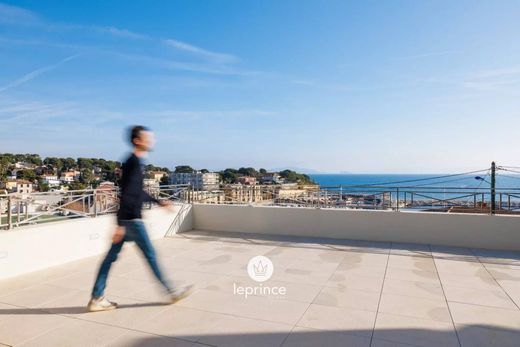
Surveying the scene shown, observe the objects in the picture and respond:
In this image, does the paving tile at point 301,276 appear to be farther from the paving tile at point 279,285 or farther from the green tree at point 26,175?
the green tree at point 26,175

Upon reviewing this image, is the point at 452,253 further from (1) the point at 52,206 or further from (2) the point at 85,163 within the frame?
(2) the point at 85,163

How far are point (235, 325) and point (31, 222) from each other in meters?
3.61

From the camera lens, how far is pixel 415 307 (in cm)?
296

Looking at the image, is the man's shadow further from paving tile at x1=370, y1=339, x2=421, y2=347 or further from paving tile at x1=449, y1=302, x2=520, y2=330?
paving tile at x1=449, y1=302, x2=520, y2=330

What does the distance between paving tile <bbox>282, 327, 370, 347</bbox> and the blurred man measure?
4.17 ft

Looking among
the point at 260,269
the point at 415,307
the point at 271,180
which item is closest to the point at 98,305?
the point at 260,269

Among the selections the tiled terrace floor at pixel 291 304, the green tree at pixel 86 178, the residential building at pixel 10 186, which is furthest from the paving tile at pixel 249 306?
the green tree at pixel 86 178

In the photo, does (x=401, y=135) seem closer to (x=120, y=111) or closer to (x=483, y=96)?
(x=483, y=96)

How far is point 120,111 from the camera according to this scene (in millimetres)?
12867

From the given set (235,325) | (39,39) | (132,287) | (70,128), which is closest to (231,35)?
(39,39)

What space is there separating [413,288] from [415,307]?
0.60 m

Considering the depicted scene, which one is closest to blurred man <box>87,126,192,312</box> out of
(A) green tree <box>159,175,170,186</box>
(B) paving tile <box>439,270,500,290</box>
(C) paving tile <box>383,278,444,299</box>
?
(C) paving tile <box>383,278,444,299</box>

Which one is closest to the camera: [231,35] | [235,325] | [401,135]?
[235,325]

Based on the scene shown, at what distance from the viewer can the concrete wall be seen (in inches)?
155
